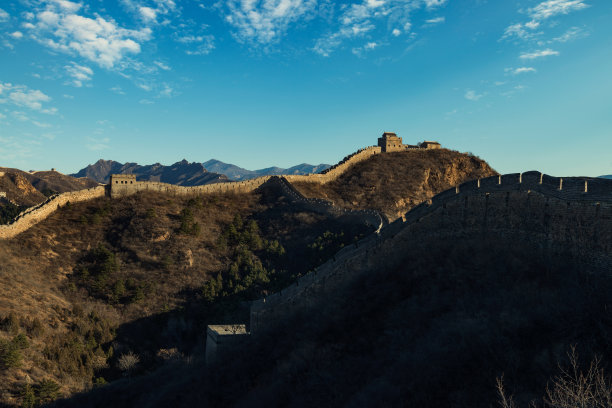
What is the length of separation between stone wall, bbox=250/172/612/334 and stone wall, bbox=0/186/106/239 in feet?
104

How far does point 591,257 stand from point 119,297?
3351 cm

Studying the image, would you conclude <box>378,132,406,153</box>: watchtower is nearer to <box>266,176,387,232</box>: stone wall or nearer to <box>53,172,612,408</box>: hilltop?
<box>266,176,387,232</box>: stone wall

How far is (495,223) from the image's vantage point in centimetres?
1641

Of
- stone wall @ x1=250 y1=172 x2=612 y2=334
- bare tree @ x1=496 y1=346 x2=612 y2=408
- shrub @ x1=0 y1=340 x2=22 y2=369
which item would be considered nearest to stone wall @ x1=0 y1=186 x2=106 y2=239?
shrub @ x1=0 y1=340 x2=22 y2=369

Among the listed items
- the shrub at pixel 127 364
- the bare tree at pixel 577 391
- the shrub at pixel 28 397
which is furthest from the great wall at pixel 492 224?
the shrub at pixel 28 397

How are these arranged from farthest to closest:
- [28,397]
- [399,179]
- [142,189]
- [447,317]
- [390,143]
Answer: [390,143] < [399,179] < [142,189] < [28,397] < [447,317]

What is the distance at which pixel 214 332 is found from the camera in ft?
63.7

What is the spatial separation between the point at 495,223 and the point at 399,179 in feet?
122

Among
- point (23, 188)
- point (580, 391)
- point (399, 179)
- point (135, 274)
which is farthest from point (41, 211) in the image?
point (23, 188)

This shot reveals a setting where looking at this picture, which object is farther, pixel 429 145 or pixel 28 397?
pixel 429 145

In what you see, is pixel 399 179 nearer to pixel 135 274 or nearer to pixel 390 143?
pixel 390 143

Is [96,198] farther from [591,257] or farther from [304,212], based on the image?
[591,257]

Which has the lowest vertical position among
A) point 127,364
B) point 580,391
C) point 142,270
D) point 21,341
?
point 127,364

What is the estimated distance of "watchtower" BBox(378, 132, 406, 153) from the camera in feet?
202
